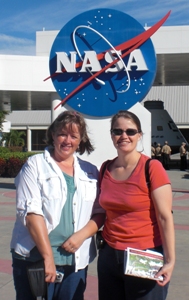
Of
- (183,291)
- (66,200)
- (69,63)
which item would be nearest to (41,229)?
(66,200)

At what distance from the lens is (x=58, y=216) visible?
10.0 ft

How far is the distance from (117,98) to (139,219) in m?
8.50

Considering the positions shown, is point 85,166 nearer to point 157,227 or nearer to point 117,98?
point 157,227

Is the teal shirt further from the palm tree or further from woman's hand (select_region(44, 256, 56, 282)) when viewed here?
the palm tree

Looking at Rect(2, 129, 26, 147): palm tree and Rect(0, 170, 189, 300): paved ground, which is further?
Rect(2, 129, 26, 147): palm tree

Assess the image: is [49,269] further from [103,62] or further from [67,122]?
[103,62]

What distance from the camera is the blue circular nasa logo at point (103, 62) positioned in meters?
11.2

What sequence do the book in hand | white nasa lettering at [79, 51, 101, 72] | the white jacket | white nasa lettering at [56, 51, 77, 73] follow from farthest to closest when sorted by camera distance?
white nasa lettering at [56, 51, 77, 73] → white nasa lettering at [79, 51, 101, 72] → the white jacket → the book in hand

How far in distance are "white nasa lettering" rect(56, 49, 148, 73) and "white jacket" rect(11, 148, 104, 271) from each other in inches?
329

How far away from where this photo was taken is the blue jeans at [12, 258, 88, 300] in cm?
310

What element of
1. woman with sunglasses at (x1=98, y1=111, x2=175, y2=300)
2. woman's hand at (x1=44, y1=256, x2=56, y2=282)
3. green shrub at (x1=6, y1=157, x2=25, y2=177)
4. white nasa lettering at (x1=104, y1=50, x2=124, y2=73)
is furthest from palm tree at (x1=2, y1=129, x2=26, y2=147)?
woman's hand at (x1=44, y1=256, x2=56, y2=282)

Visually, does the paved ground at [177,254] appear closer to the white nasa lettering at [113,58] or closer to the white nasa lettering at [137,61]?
the white nasa lettering at [137,61]

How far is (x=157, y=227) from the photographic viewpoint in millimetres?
3084

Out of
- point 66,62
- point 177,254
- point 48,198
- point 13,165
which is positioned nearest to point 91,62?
point 66,62
